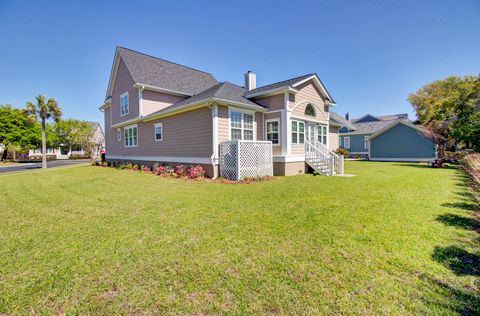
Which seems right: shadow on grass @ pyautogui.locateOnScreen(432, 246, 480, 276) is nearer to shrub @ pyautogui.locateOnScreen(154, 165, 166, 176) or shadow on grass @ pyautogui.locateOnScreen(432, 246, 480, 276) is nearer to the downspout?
the downspout

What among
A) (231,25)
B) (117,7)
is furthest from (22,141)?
(231,25)

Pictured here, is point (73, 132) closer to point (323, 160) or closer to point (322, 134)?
point (322, 134)

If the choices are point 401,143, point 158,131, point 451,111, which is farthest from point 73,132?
point 451,111

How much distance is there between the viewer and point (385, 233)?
3.74 meters

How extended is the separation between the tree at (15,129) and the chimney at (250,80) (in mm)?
35706

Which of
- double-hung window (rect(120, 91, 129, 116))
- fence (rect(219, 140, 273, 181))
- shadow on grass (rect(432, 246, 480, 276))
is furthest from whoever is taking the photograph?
double-hung window (rect(120, 91, 129, 116))

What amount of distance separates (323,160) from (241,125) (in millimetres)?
5247

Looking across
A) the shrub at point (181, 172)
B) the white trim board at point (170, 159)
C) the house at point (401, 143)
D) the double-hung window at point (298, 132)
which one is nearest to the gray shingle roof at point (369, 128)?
the house at point (401, 143)

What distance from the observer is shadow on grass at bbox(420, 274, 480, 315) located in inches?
78.4

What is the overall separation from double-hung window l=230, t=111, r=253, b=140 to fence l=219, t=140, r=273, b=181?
118 centimetres

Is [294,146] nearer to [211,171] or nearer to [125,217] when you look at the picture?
[211,171]

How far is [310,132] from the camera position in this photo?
13383mm

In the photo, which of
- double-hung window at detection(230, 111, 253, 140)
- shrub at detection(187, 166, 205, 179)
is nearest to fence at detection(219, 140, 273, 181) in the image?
shrub at detection(187, 166, 205, 179)

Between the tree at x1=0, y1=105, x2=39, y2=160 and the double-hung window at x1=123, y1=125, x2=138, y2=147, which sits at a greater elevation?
the tree at x1=0, y1=105, x2=39, y2=160
